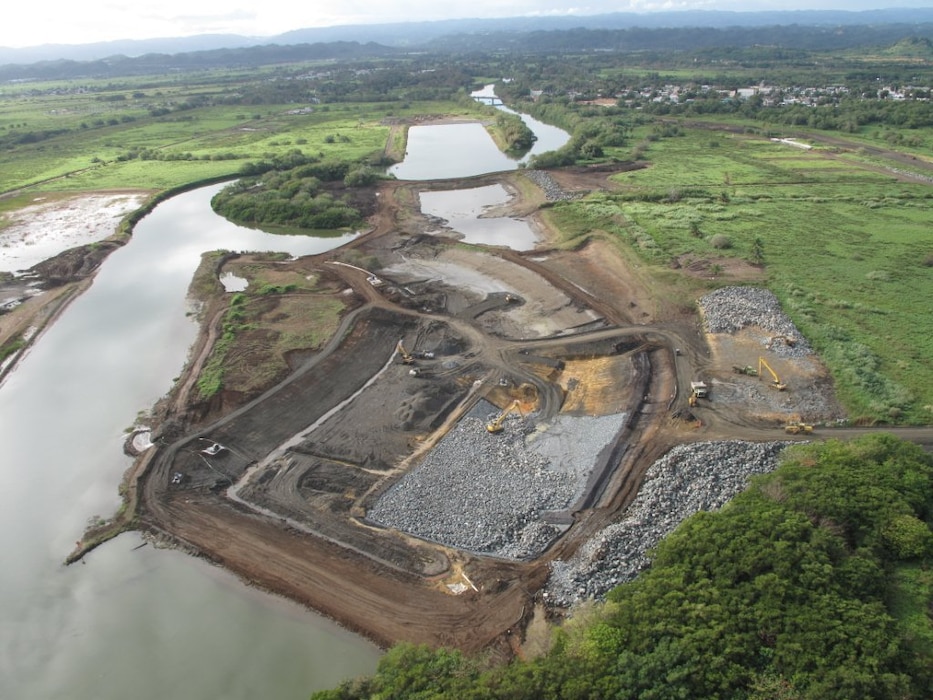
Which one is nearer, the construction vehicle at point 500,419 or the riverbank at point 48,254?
the construction vehicle at point 500,419

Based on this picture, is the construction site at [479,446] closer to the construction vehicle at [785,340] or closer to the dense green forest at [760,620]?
the construction vehicle at [785,340]

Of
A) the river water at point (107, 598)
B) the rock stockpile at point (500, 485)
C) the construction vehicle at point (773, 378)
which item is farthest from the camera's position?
the construction vehicle at point (773, 378)

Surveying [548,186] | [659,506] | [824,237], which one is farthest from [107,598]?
[548,186]

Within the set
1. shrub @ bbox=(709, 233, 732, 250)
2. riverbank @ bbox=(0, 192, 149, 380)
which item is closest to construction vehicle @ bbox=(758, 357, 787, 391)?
shrub @ bbox=(709, 233, 732, 250)

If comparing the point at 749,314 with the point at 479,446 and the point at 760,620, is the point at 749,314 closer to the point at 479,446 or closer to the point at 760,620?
the point at 479,446

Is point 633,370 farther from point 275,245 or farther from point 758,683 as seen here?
point 275,245

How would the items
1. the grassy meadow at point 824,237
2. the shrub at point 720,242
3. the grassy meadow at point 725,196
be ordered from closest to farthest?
the grassy meadow at point 824,237, the grassy meadow at point 725,196, the shrub at point 720,242

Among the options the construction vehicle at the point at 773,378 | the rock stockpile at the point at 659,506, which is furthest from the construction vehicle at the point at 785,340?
the rock stockpile at the point at 659,506

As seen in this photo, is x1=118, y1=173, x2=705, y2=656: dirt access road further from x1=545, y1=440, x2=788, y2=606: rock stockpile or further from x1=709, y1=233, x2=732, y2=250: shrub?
x1=709, y1=233, x2=732, y2=250: shrub
